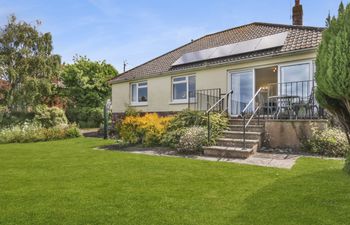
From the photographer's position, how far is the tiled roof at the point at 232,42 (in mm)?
10906

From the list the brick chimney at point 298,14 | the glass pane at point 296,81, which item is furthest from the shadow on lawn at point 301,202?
the brick chimney at point 298,14

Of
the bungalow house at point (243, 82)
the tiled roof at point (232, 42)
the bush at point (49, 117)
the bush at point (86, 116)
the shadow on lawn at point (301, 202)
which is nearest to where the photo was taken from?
the shadow on lawn at point (301, 202)

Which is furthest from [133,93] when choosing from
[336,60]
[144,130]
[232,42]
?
[336,60]

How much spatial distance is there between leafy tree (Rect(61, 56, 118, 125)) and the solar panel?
1170cm

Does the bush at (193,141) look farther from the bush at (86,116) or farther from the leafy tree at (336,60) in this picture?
the bush at (86,116)

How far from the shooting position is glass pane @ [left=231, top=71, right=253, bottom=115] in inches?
473

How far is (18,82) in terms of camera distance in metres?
18.9

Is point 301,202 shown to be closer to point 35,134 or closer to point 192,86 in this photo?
point 192,86

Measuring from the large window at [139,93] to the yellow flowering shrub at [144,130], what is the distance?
5061 millimetres

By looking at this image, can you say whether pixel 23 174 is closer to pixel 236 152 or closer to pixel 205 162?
pixel 205 162

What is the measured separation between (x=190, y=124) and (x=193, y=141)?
1691 mm

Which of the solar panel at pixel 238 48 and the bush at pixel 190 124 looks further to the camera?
the solar panel at pixel 238 48

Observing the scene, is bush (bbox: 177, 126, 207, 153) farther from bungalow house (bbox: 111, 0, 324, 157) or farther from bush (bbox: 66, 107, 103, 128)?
bush (bbox: 66, 107, 103, 128)

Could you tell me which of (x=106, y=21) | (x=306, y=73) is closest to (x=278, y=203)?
(x=306, y=73)
